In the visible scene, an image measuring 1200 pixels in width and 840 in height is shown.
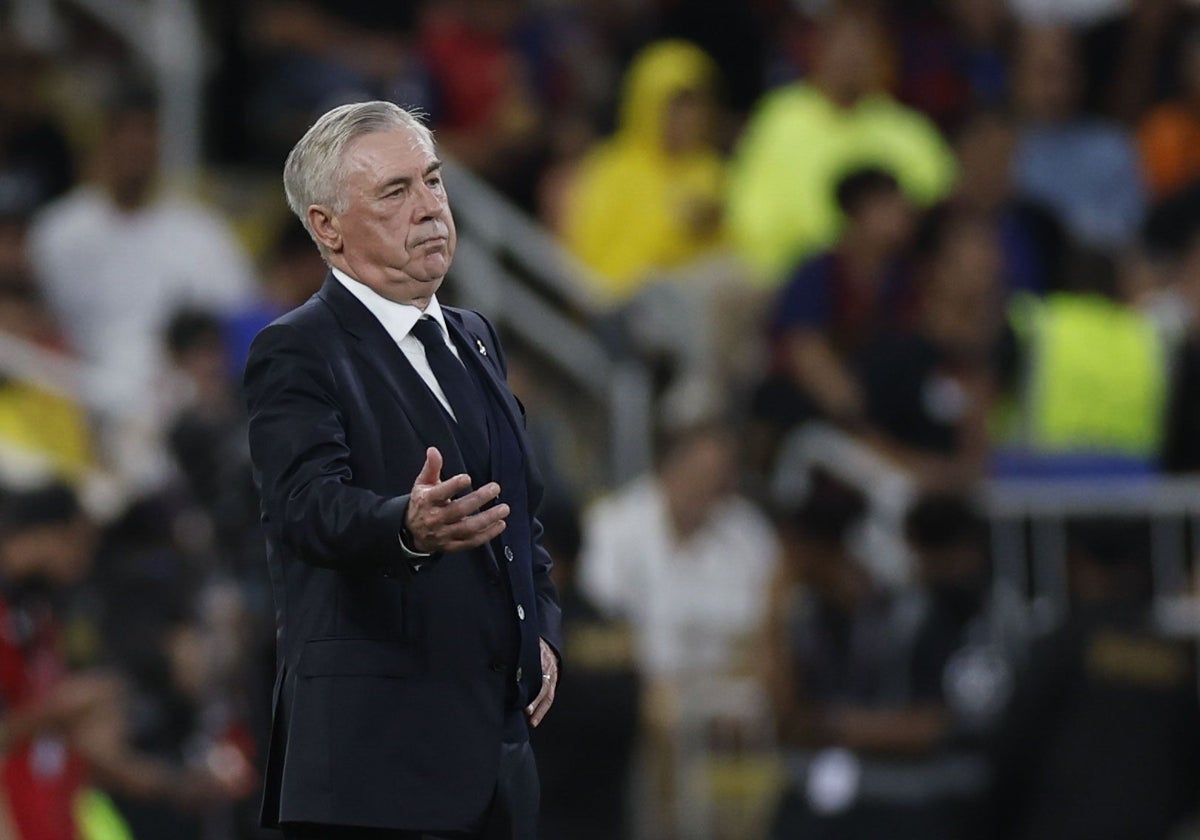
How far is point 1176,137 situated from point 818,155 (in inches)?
86.1

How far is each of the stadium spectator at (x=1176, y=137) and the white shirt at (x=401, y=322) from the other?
854 cm

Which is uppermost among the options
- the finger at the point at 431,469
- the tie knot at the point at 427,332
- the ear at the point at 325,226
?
the ear at the point at 325,226

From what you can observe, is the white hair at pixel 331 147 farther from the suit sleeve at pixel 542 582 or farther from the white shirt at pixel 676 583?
the white shirt at pixel 676 583

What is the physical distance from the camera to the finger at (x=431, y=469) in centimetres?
354

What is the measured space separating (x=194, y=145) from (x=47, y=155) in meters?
0.76

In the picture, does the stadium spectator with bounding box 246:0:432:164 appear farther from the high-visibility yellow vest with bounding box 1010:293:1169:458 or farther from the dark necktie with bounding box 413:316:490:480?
the dark necktie with bounding box 413:316:490:480

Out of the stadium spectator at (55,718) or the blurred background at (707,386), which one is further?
the blurred background at (707,386)

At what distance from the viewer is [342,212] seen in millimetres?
3918

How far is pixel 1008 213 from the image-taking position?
36.2ft

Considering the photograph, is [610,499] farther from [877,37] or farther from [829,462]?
[877,37]

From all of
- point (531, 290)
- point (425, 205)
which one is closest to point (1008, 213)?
point (531, 290)

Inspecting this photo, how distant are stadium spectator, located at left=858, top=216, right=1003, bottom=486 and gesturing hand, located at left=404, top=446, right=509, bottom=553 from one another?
19.6 feet

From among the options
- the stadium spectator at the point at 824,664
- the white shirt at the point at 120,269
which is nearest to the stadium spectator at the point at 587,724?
the stadium spectator at the point at 824,664

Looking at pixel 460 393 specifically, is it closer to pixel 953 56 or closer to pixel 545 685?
pixel 545 685
